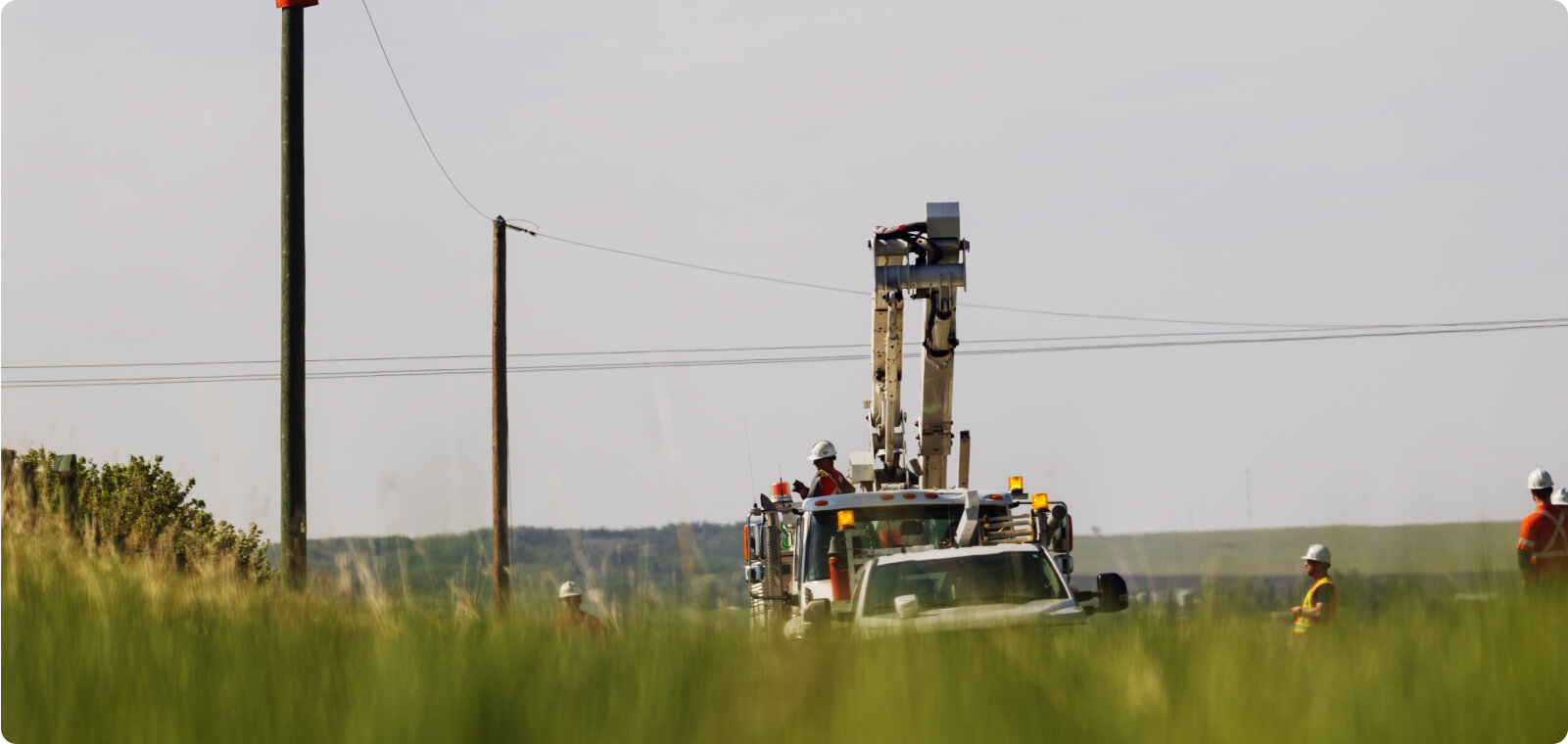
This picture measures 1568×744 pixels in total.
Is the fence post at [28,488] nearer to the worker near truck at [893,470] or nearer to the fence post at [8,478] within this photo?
the fence post at [8,478]

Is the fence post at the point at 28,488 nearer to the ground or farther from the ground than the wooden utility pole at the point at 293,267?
nearer to the ground

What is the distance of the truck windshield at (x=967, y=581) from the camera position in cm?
1177

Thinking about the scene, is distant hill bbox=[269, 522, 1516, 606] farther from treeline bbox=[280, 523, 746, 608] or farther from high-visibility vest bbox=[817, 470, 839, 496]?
high-visibility vest bbox=[817, 470, 839, 496]

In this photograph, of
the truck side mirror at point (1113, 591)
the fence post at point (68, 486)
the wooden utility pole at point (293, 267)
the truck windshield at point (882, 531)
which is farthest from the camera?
the wooden utility pole at point (293, 267)

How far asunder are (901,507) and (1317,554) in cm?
392

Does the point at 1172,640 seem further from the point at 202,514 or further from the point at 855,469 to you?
the point at 202,514

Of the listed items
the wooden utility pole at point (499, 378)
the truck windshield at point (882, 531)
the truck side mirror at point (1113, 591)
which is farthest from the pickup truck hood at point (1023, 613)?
the wooden utility pole at point (499, 378)

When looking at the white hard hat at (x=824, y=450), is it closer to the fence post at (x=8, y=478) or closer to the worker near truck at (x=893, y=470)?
the worker near truck at (x=893, y=470)

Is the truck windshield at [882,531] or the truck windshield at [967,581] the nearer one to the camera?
the truck windshield at [967,581]

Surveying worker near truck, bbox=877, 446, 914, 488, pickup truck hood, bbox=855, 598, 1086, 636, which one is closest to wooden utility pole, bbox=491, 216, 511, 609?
worker near truck, bbox=877, 446, 914, 488

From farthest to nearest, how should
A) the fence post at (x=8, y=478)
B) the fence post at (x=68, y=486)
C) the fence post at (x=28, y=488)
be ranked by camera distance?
the fence post at (x=68, y=486) → the fence post at (x=8, y=478) → the fence post at (x=28, y=488)

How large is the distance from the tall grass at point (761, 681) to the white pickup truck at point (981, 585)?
3972 millimetres

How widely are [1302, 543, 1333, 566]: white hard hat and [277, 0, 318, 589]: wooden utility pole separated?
29.2ft

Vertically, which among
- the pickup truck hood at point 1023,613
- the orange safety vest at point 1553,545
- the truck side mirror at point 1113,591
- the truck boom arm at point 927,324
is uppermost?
the truck boom arm at point 927,324
